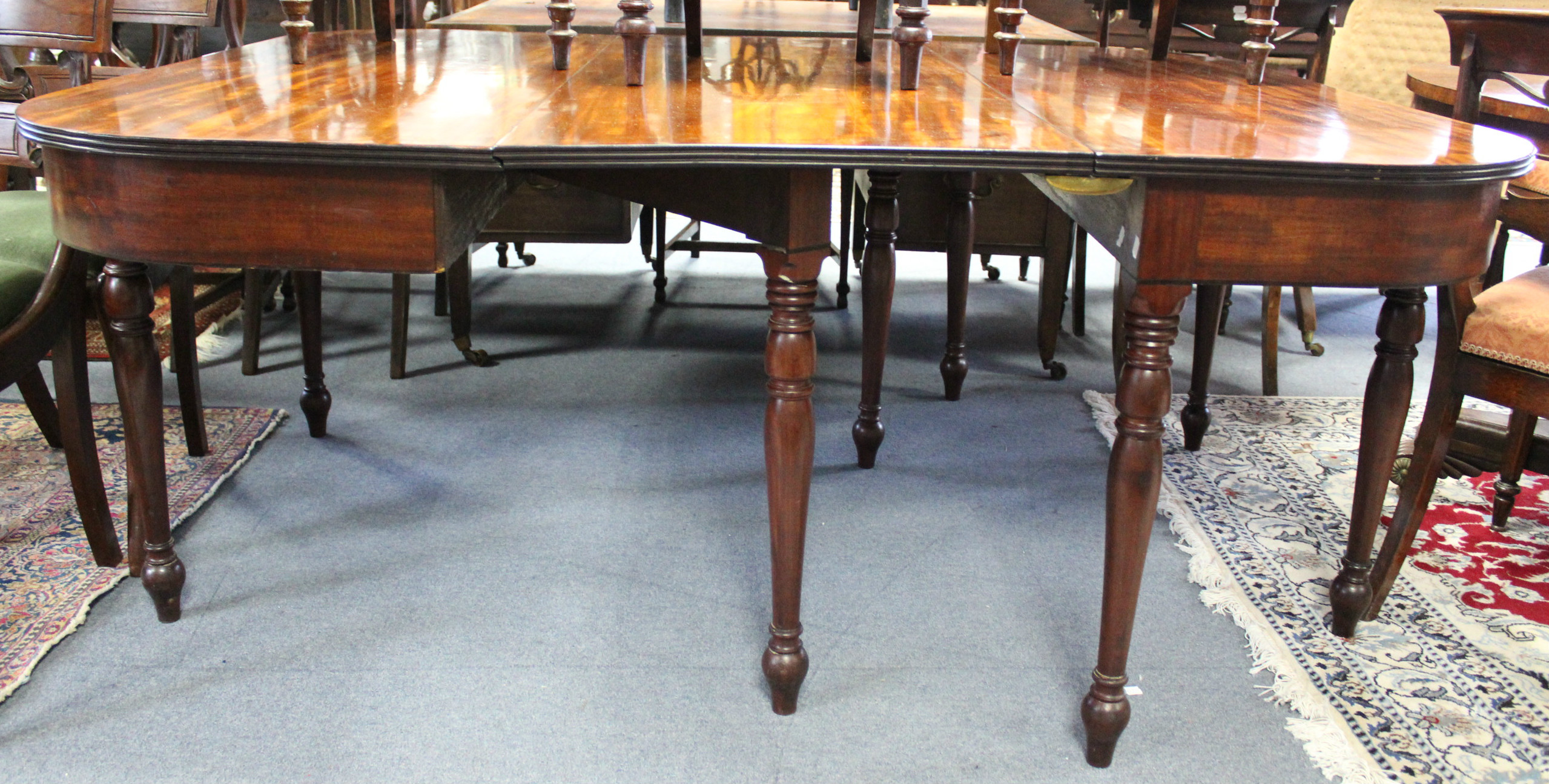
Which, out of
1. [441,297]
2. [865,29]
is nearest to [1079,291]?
[865,29]

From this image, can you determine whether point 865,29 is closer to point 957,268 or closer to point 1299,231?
point 957,268

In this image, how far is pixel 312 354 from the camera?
2.47 metres

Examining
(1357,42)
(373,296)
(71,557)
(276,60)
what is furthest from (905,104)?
(1357,42)

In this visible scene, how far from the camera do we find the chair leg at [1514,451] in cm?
199

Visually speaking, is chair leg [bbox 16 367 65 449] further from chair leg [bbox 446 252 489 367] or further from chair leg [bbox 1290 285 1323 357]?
chair leg [bbox 1290 285 1323 357]

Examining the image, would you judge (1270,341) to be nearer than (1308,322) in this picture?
Yes

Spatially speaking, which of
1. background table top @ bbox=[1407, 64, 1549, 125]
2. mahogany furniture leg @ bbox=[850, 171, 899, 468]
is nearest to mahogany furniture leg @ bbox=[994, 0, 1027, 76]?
mahogany furniture leg @ bbox=[850, 171, 899, 468]

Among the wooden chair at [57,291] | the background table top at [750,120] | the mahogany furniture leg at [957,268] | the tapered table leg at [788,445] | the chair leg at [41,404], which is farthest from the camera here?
the mahogany furniture leg at [957,268]

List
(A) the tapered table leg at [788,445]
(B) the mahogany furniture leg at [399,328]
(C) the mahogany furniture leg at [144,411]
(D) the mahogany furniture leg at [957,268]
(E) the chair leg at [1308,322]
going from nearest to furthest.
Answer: (A) the tapered table leg at [788,445] → (C) the mahogany furniture leg at [144,411] → (D) the mahogany furniture leg at [957,268] → (B) the mahogany furniture leg at [399,328] → (E) the chair leg at [1308,322]

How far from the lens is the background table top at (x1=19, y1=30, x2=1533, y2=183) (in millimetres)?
1287

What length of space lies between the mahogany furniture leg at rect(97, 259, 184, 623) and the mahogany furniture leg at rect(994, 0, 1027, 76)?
1352mm

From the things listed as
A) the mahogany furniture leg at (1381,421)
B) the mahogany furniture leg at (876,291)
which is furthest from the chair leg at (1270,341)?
the mahogany furniture leg at (1381,421)

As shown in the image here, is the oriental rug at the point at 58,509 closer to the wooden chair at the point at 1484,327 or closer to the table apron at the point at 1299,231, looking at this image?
the table apron at the point at 1299,231

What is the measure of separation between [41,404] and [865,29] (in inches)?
69.5
